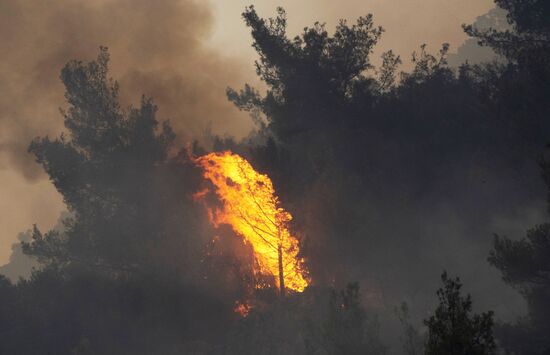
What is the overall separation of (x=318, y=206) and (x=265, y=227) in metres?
2.89

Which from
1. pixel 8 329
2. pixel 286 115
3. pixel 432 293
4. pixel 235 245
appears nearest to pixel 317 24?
pixel 286 115

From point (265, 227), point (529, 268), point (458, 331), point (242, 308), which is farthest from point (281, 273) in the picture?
point (458, 331)

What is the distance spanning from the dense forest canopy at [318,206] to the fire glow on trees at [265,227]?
21.4 inches

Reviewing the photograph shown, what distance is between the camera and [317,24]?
1348 inches

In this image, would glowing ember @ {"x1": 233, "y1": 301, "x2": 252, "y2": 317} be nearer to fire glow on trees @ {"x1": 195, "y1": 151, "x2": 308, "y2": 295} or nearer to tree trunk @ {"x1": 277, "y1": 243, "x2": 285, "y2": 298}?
fire glow on trees @ {"x1": 195, "y1": 151, "x2": 308, "y2": 295}

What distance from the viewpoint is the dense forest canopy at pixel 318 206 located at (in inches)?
955

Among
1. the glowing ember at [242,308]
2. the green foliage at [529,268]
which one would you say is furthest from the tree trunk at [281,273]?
the green foliage at [529,268]

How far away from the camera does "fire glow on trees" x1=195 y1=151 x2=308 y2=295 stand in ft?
78.5

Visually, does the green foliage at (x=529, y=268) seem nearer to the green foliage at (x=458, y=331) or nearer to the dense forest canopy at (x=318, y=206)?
the dense forest canopy at (x=318, y=206)

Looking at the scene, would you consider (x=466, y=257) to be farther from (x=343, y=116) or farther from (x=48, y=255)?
(x=48, y=255)

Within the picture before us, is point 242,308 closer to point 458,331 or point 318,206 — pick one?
point 318,206

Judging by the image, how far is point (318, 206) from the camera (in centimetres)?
2527

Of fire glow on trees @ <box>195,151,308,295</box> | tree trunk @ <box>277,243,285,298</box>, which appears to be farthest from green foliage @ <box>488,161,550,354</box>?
tree trunk @ <box>277,243,285,298</box>

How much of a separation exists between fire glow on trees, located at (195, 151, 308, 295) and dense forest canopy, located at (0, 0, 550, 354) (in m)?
0.54
